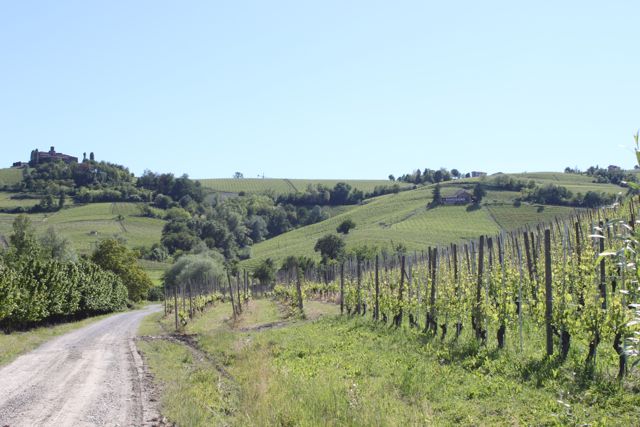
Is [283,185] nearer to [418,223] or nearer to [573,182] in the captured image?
[573,182]

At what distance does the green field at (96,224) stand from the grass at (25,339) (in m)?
73.4

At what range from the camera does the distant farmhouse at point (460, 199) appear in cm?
11625

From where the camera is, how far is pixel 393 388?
12.2m

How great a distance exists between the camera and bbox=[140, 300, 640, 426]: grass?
9703 millimetres

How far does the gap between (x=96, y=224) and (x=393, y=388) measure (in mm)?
126571

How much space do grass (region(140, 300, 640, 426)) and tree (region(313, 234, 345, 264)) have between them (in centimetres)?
6986

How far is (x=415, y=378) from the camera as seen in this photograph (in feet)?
40.5

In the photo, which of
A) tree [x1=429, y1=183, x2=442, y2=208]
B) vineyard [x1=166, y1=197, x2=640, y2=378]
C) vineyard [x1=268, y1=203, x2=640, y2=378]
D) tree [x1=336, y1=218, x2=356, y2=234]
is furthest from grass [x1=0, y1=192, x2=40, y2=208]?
vineyard [x1=268, y1=203, x2=640, y2=378]

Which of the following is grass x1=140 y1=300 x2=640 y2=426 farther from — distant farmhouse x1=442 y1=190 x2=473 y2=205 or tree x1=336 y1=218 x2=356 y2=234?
distant farmhouse x1=442 y1=190 x2=473 y2=205

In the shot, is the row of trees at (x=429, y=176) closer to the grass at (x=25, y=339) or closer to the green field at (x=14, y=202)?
the green field at (x=14, y=202)

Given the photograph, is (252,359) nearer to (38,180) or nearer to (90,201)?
(90,201)

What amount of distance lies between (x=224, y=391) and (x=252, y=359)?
3.61 m

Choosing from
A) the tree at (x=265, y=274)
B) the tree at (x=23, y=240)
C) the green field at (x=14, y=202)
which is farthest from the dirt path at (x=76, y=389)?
the green field at (x=14, y=202)

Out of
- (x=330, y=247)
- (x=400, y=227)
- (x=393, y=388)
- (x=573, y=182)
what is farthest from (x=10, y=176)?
(x=393, y=388)
